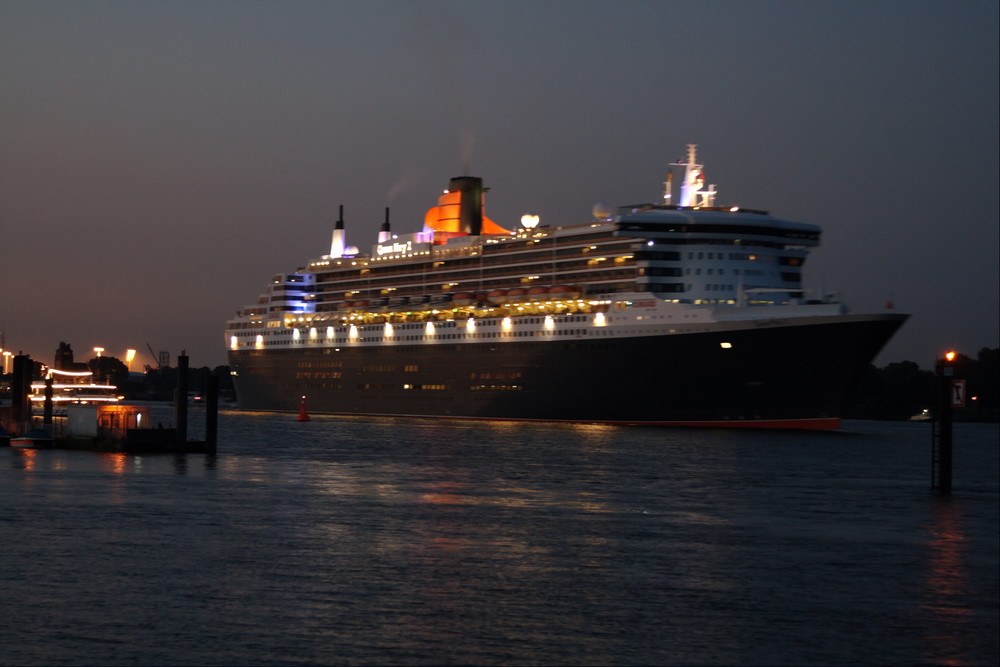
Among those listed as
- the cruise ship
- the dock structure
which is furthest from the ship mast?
the dock structure

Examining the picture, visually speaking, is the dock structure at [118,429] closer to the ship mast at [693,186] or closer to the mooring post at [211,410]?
the mooring post at [211,410]

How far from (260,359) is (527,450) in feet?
177

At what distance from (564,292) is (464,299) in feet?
32.2

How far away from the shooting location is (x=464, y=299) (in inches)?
3342

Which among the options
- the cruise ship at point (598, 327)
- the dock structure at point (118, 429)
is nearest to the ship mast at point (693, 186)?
the cruise ship at point (598, 327)

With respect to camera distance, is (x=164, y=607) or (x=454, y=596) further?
(x=454, y=596)

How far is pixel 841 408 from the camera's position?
68438 millimetres

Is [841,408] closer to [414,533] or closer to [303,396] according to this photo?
[303,396]

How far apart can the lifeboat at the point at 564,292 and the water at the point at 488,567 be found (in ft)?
116

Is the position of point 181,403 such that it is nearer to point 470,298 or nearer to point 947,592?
point 947,592

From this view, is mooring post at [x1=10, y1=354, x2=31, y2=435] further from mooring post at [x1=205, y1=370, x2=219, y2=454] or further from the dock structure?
mooring post at [x1=205, y1=370, x2=219, y2=454]

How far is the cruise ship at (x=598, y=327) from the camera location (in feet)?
220

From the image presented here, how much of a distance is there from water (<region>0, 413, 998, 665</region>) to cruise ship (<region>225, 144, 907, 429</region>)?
26208mm

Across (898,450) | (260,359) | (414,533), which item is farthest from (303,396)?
(414,533)
